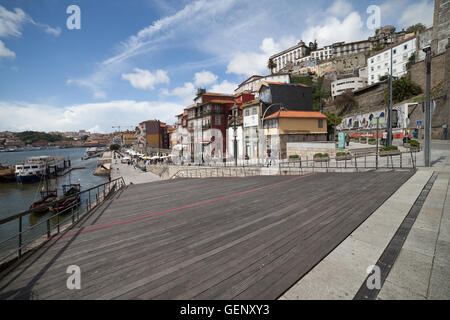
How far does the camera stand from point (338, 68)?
8900cm

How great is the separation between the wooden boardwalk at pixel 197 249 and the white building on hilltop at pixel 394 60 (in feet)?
254

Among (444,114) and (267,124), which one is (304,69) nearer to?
(444,114)

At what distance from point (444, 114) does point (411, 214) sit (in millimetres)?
40578

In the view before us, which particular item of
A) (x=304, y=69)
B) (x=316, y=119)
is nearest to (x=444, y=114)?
(x=316, y=119)

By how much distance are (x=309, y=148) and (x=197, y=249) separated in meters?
24.5

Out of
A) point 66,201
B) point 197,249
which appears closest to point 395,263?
point 197,249

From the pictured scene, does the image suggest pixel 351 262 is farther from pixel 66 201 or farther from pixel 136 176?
pixel 136 176

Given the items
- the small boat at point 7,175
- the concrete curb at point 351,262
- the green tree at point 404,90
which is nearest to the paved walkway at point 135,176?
the small boat at point 7,175

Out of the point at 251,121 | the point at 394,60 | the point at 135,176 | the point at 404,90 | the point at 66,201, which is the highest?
the point at 394,60

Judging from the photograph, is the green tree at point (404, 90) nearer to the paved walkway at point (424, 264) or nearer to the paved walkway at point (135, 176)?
the paved walkway at point (424, 264)

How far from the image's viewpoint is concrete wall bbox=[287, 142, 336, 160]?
943 inches

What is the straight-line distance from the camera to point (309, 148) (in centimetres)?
2553

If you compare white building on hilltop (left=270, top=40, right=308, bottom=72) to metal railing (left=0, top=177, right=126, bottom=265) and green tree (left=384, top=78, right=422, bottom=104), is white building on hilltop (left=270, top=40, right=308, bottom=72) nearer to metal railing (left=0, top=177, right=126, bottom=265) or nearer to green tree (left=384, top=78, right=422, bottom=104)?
green tree (left=384, top=78, right=422, bottom=104)
